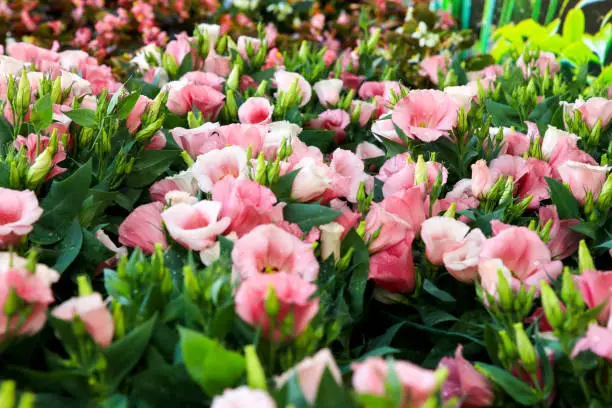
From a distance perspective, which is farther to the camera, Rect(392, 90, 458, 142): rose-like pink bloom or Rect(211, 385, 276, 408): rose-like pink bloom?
Rect(392, 90, 458, 142): rose-like pink bloom

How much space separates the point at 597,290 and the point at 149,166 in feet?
2.17

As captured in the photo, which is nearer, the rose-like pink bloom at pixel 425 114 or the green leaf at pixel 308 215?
the green leaf at pixel 308 215

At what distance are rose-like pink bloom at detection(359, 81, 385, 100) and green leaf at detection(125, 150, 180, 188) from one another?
0.64m

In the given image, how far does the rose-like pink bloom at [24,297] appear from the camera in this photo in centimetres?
57

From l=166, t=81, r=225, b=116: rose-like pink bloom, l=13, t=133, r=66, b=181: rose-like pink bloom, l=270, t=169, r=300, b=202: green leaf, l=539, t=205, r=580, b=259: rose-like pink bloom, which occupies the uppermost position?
l=13, t=133, r=66, b=181: rose-like pink bloom

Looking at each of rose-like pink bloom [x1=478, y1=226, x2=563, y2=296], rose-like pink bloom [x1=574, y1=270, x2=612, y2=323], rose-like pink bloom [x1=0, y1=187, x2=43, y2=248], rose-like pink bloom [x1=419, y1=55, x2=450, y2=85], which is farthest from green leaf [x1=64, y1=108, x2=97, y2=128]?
rose-like pink bloom [x1=419, y1=55, x2=450, y2=85]

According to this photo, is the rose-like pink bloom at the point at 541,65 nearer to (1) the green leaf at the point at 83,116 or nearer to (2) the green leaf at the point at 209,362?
(1) the green leaf at the point at 83,116

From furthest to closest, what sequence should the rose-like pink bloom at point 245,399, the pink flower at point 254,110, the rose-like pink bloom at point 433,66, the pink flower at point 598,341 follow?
the rose-like pink bloom at point 433,66 < the pink flower at point 254,110 < the pink flower at point 598,341 < the rose-like pink bloom at point 245,399

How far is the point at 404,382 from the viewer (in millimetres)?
501

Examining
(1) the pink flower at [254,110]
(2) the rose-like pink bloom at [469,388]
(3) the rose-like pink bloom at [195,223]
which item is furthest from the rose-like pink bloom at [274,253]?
(1) the pink flower at [254,110]

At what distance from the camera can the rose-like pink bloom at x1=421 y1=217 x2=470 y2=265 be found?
817 millimetres

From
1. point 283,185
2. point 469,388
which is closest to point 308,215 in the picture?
point 283,185

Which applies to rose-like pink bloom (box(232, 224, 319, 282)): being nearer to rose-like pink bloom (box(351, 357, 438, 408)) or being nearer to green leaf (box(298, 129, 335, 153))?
rose-like pink bloom (box(351, 357, 438, 408))

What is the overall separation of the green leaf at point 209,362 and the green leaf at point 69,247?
29 centimetres
